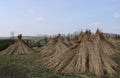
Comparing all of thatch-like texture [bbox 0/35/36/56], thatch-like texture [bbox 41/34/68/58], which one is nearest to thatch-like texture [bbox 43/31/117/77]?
thatch-like texture [bbox 41/34/68/58]

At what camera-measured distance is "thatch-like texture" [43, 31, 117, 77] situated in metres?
9.12

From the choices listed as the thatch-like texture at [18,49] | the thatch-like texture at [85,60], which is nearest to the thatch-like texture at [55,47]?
the thatch-like texture at [18,49]

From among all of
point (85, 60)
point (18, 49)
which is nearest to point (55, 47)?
point (18, 49)

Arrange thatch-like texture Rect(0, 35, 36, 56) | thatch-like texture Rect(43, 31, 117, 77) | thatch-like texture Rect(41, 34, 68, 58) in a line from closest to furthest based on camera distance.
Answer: thatch-like texture Rect(43, 31, 117, 77), thatch-like texture Rect(41, 34, 68, 58), thatch-like texture Rect(0, 35, 36, 56)

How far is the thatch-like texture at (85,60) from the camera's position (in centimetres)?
912

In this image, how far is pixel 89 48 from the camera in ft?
31.7

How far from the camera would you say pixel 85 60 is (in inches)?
373

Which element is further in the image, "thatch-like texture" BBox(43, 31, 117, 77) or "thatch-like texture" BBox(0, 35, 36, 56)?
"thatch-like texture" BBox(0, 35, 36, 56)

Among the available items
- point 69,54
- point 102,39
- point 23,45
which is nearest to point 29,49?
point 23,45

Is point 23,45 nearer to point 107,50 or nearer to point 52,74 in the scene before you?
point 107,50

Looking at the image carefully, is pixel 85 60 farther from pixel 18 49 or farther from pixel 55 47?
pixel 18 49

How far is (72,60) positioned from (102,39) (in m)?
6.74


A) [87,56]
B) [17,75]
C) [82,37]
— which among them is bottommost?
[17,75]

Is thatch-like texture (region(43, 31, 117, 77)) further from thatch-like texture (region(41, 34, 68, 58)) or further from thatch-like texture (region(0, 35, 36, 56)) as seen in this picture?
thatch-like texture (region(0, 35, 36, 56))
